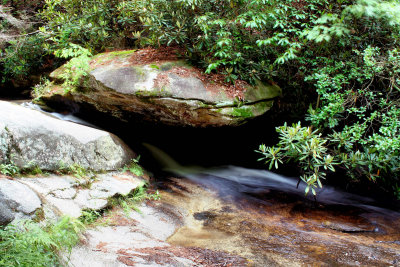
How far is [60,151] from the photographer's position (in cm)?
479

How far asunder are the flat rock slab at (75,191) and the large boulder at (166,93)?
207cm

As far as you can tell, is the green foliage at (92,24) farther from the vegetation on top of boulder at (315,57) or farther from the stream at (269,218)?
the stream at (269,218)

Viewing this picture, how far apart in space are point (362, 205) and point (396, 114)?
225cm

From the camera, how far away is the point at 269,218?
5098mm

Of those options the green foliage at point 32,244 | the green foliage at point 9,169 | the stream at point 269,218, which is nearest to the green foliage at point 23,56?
the stream at point 269,218

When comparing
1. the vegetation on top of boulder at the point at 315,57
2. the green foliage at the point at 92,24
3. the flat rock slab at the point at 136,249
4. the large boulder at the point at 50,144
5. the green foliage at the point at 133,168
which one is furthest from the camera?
the green foliage at the point at 92,24

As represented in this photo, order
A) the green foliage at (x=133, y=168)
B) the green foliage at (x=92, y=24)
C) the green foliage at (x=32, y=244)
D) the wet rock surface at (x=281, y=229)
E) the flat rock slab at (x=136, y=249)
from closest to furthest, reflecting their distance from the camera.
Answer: the green foliage at (x=32, y=244)
the flat rock slab at (x=136, y=249)
the wet rock surface at (x=281, y=229)
the green foliage at (x=133, y=168)
the green foliage at (x=92, y=24)

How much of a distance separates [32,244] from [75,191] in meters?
1.88

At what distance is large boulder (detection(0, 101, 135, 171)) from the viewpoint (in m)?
4.27

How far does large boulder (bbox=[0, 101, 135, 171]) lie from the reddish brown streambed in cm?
163

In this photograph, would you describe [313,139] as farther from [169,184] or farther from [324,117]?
[169,184]

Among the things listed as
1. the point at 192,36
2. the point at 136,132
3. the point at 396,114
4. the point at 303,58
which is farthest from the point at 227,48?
the point at 396,114

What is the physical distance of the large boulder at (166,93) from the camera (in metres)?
6.13

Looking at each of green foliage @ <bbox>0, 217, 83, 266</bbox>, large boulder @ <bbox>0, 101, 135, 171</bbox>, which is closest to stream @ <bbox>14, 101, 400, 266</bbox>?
large boulder @ <bbox>0, 101, 135, 171</bbox>
